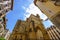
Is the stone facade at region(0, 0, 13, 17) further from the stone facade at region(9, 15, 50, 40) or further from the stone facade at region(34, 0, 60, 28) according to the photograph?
the stone facade at region(9, 15, 50, 40)

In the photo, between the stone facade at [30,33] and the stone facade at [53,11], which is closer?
the stone facade at [30,33]

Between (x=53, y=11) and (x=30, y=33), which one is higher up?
(x=53, y=11)

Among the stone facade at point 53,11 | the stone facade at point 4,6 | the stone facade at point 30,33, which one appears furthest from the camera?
the stone facade at point 4,6

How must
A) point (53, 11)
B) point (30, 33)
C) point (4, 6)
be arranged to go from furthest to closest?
point (4, 6), point (53, 11), point (30, 33)

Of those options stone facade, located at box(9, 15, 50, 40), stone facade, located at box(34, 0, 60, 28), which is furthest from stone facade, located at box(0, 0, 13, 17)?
stone facade, located at box(9, 15, 50, 40)

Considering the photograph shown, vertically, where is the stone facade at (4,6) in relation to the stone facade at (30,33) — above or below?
below

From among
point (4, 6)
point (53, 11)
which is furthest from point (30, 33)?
point (4, 6)

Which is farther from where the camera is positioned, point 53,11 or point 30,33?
point 53,11

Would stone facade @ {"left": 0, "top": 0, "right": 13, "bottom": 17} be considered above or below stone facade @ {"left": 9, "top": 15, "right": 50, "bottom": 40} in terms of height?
below

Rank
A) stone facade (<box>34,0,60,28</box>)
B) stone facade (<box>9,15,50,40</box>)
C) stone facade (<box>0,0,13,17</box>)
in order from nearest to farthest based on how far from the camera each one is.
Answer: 1. stone facade (<box>9,15,50,40</box>)
2. stone facade (<box>34,0,60,28</box>)
3. stone facade (<box>0,0,13,17</box>)

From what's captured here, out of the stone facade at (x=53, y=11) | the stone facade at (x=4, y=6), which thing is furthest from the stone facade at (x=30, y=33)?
the stone facade at (x=4, y=6)

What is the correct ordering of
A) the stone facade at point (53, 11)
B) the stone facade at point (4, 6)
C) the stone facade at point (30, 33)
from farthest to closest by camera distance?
the stone facade at point (4, 6) → the stone facade at point (53, 11) → the stone facade at point (30, 33)

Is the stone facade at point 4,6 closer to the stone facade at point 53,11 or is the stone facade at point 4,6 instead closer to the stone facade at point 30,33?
the stone facade at point 53,11

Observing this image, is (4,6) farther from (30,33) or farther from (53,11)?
(30,33)
